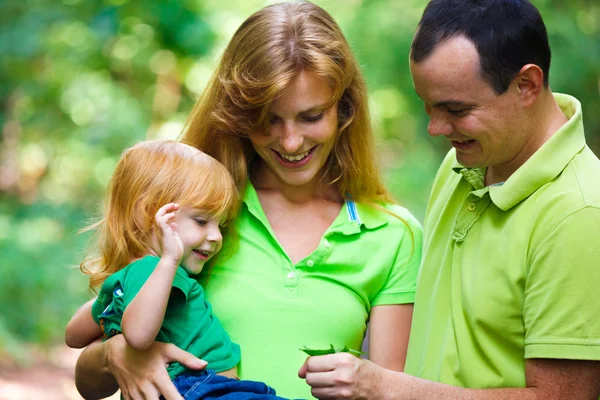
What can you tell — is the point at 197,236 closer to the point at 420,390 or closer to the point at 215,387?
the point at 215,387

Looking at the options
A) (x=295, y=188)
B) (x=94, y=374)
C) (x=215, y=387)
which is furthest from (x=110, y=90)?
(x=215, y=387)

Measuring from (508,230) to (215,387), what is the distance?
83 cm

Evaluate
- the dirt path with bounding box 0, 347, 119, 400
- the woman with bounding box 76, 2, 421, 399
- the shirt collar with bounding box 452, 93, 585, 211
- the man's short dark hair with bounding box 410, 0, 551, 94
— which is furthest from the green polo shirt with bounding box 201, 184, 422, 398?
the dirt path with bounding box 0, 347, 119, 400

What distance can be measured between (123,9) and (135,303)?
395 cm

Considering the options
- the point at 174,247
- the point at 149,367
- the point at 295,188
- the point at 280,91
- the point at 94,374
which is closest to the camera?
the point at 174,247

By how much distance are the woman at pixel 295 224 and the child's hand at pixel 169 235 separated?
0.90ft

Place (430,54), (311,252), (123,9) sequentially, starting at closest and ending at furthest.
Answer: (430,54) → (311,252) → (123,9)

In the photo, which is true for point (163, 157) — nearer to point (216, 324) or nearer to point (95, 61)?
point (216, 324)

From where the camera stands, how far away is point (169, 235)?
2.16 m

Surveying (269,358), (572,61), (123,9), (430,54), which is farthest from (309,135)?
(123,9)

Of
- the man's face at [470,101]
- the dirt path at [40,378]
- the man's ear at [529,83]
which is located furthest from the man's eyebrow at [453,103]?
the dirt path at [40,378]

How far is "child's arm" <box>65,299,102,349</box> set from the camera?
2.52 metres

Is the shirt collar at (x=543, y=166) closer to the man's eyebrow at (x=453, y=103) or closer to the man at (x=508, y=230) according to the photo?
the man at (x=508, y=230)

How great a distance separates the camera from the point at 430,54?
2.09 metres
